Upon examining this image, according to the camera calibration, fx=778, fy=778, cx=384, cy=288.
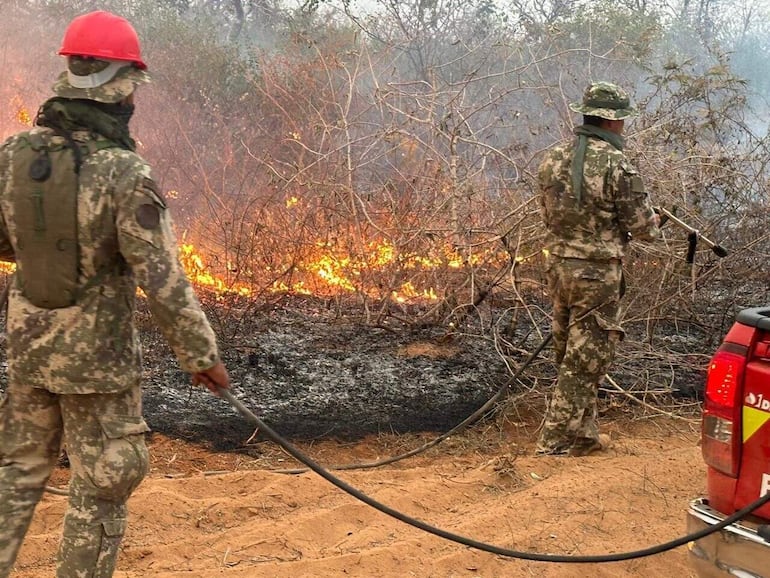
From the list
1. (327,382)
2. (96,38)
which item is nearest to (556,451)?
(327,382)

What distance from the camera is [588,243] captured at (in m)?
5.05

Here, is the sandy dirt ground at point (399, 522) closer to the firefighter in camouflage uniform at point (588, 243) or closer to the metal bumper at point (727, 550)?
the firefighter in camouflage uniform at point (588, 243)

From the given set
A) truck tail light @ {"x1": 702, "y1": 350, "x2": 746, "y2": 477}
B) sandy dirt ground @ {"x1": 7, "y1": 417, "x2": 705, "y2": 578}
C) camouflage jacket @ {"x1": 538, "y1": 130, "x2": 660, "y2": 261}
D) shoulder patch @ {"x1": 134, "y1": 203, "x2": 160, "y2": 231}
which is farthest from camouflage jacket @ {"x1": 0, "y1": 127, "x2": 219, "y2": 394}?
camouflage jacket @ {"x1": 538, "y1": 130, "x2": 660, "y2": 261}

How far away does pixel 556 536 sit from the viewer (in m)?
3.84

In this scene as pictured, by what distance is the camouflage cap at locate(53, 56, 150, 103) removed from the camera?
8.66 ft

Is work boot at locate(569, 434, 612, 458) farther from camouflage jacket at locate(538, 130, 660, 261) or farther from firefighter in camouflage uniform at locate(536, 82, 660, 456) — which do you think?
camouflage jacket at locate(538, 130, 660, 261)

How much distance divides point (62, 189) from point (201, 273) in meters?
5.66

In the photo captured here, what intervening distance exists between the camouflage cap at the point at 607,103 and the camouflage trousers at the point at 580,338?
94 cm

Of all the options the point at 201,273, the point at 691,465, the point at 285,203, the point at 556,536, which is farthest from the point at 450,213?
the point at 556,536

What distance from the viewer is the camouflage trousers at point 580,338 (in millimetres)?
5082

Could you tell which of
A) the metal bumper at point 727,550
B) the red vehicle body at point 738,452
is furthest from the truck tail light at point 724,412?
the metal bumper at point 727,550

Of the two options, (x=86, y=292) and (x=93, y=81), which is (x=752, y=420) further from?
(x=93, y=81)

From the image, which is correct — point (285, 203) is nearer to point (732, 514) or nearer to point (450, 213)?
point (450, 213)

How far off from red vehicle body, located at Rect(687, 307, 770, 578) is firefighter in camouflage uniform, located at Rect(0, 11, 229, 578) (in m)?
1.76
